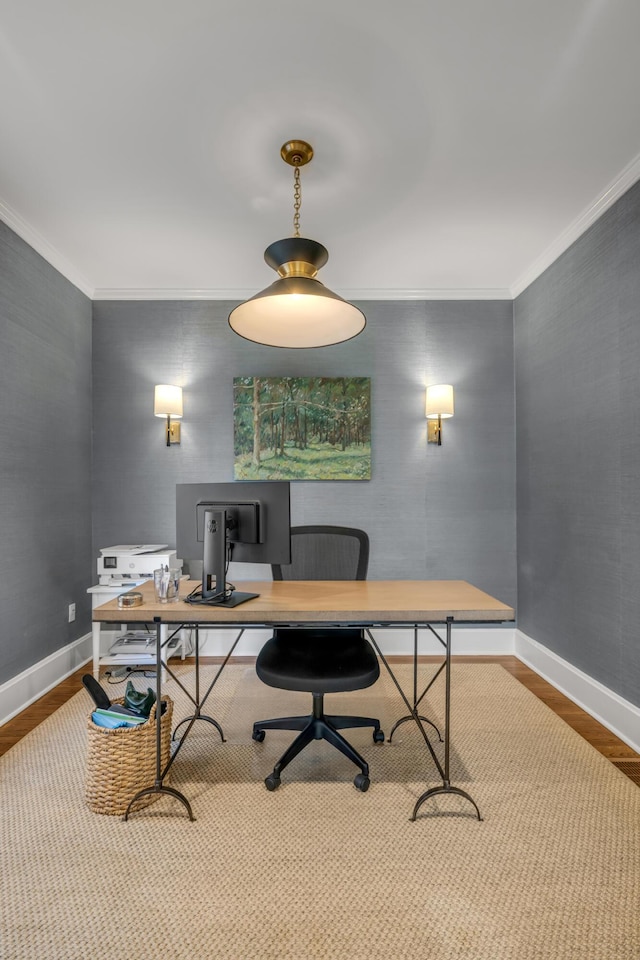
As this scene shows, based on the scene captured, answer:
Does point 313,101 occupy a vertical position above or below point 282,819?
above

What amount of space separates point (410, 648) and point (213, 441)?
206cm

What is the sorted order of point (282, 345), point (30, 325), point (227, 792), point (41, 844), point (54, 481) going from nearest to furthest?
point (41, 844) < point (227, 792) < point (282, 345) < point (30, 325) < point (54, 481)

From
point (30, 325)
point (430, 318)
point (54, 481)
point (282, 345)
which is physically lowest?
point (54, 481)

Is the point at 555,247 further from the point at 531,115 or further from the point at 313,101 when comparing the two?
the point at 313,101

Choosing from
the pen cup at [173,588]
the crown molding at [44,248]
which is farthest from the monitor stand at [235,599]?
the crown molding at [44,248]

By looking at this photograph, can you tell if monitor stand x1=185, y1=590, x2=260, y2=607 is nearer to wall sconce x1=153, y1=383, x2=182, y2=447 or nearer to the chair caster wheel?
the chair caster wheel

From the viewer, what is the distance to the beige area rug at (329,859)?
1.30m

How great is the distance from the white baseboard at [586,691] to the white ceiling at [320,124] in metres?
2.43

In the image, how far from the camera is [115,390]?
11.9 feet

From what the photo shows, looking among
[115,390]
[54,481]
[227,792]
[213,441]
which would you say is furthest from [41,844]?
[115,390]

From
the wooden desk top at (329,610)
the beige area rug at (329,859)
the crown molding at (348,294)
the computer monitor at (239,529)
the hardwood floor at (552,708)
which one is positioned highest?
the crown molding at (348,294)

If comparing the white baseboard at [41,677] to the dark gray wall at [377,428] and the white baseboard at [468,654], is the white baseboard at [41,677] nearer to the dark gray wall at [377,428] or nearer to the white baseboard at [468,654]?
the white baseboard at [468,654]

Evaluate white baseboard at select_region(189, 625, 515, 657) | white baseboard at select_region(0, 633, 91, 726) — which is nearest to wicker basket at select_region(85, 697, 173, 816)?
white baseboard at select_region(0, 633, 91, 726)

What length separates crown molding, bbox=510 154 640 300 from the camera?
7.53ft
